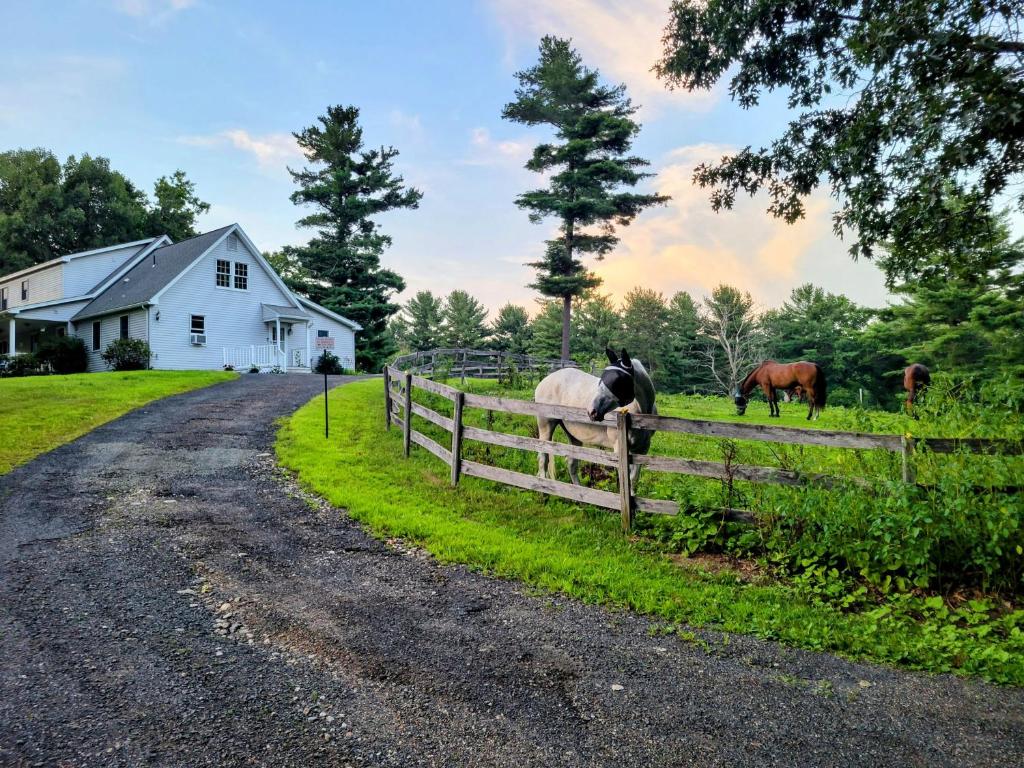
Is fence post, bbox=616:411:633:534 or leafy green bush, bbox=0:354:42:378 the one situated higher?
leafy green bush, bbox=0:354:42:378

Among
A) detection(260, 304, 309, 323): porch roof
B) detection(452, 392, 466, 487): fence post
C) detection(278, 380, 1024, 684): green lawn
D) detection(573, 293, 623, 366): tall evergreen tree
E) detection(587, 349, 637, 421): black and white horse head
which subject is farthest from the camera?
detection(573, 293, 623, 366): tall evergreen tree

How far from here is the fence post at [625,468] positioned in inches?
255

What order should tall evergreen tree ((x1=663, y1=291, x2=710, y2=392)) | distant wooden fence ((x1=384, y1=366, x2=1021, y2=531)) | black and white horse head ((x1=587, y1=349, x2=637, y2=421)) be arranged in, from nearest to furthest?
1. distant wooden fence ((x1=384, y1=366, x2=1021, y2=531))
2. black and white horse head ((x1=587, y1=349, x2=637, y2=421))
3. tall evergreen tree ((x1=663, y1=291, x2=710, y2=392))

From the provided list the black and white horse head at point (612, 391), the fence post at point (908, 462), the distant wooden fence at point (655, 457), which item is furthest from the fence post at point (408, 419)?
the fence post at point (908, 462)

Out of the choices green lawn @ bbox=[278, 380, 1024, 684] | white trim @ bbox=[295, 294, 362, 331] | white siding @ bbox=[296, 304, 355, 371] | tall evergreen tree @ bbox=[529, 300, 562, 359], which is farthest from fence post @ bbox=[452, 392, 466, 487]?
tall evergreen tree @ bbox=[529, 300, 562, 359]

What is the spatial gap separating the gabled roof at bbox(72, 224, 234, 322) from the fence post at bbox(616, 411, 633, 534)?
27.5 metres

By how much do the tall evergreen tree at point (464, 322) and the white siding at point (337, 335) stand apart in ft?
91.7

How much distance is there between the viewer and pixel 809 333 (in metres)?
53.2

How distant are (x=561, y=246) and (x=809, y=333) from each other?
99.3ft

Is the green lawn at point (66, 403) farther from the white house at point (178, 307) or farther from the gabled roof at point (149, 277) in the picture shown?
the gabled roof at point (149, 277)

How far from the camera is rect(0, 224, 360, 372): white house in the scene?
2766cm

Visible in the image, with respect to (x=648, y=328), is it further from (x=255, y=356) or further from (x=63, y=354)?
(x=63, y=354)

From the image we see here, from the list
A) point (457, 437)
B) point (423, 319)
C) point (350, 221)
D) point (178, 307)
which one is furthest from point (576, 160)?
point (423, 319)

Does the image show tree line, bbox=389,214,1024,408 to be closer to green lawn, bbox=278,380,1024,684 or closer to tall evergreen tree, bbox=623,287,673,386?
tall evergreen tree, bbox=623,287,673,386
